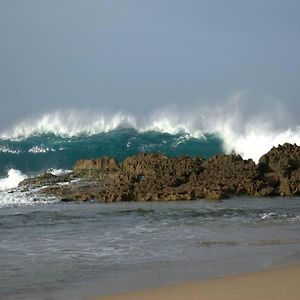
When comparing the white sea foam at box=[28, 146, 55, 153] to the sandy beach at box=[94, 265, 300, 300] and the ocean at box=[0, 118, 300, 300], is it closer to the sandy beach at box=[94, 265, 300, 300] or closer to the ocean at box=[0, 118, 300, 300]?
the ocean at box=[0, 118, 300, 300]

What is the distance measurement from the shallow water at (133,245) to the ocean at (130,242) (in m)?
0.01

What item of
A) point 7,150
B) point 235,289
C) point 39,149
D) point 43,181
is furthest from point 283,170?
point 7,150

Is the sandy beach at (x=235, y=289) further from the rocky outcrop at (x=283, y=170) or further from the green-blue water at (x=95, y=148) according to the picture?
the green-blue water at (x=95, y=148)

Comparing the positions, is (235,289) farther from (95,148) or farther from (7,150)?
(7,150)

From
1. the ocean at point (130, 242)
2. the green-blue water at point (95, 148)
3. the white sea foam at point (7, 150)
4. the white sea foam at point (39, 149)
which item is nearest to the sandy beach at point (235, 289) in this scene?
the ocean at point (130, 242)

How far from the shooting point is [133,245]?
747 cm

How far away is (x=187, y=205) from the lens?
13031 millimetres

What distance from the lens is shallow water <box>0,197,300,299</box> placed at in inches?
210

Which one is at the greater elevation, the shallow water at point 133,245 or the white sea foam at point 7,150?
the white sea foam at point 7,150

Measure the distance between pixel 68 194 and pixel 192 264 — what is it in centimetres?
1021

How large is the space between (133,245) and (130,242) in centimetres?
29

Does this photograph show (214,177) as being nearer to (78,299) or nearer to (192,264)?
(192,264)

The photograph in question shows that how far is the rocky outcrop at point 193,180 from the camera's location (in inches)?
583

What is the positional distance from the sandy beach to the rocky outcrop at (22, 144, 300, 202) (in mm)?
9300
